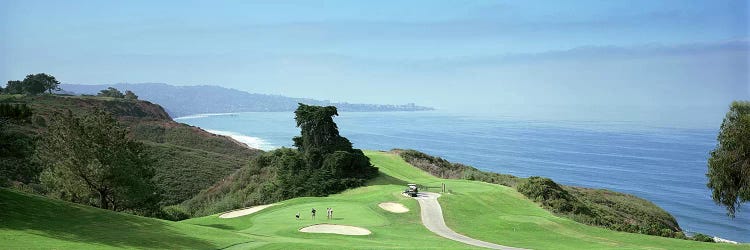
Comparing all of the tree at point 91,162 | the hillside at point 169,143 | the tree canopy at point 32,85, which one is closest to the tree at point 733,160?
the tree at point 91,162

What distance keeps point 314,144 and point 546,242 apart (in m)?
35.6

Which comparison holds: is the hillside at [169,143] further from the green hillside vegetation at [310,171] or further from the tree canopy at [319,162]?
the tree canopy at [319,162]

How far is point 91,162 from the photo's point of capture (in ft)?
121

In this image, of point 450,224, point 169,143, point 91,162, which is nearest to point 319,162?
point 450,224

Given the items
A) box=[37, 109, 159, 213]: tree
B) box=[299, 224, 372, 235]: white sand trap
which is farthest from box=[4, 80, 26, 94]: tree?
box=[299, 224, 372, 235]: white sand trap

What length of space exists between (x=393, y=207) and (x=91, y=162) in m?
23.1

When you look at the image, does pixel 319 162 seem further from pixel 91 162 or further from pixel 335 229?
pixel 91 162

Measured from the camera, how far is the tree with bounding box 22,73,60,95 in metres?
145

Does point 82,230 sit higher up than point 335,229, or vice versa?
point 82,230

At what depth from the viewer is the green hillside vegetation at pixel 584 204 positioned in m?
42.9

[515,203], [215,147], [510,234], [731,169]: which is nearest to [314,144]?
[515,203]

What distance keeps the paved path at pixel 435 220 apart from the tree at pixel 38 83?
458 ft

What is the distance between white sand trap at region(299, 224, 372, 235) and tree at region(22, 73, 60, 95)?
14326cm

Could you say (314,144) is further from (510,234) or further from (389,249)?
(389,249)
